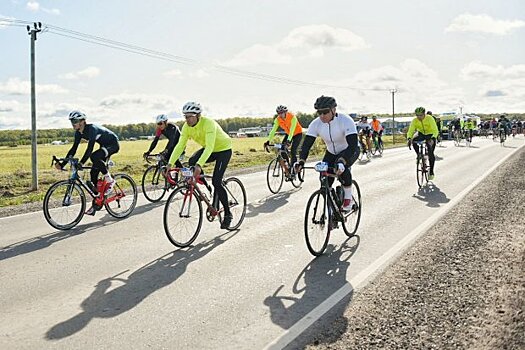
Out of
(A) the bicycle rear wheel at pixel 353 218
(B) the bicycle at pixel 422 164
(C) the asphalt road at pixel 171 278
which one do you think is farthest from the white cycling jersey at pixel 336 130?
(B) the bicycle at pixel 422 164

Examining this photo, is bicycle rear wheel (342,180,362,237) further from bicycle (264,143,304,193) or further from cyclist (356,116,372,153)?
cyclist (356,116,372,153)

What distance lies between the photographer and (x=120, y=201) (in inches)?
424

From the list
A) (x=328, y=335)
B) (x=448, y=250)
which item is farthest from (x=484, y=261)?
(x=328, y=335)

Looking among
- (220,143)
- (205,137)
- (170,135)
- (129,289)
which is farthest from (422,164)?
(129,289)

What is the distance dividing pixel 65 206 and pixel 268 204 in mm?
4227

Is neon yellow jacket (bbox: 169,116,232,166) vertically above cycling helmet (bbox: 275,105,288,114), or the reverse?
cycling helmet (bbox: 275,105,288,114)

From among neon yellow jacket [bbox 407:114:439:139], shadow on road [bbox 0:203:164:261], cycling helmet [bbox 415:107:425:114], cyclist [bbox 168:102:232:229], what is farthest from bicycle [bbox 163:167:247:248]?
neon yellow jacket [bbox 407:114:439:139]

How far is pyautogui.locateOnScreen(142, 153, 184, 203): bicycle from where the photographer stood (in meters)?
12.8

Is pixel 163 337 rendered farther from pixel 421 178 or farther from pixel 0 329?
pixel 421 178

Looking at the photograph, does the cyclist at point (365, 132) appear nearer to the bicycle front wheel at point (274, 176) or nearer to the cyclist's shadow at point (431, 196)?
the cyclist's shadow at point (431, 196)

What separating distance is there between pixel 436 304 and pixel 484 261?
185 centimetres

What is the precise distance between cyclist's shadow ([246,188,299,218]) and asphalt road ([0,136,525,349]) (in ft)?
0.34

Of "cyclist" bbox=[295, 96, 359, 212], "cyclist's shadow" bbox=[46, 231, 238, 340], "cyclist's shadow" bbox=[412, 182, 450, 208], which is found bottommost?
"cyclist's shadow" bbox=[46, 231, 238, 340]

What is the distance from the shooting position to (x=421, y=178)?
14141mm
